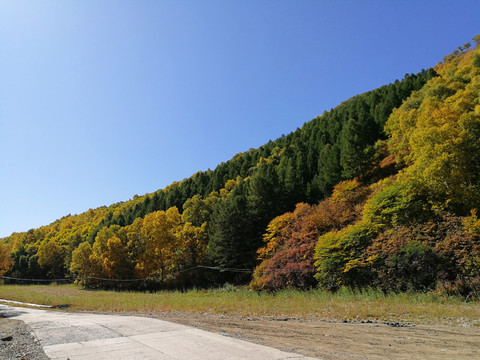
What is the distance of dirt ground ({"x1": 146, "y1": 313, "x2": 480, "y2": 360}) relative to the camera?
6.38 metres

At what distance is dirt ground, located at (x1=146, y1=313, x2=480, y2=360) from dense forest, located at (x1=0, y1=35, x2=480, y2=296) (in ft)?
43.8

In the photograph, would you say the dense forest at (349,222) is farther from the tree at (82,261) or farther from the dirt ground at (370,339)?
the dirt ground at (370,339)

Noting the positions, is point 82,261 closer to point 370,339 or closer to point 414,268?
point 414,268

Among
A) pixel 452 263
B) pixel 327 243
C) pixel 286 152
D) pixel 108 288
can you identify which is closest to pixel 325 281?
pixel 327 243

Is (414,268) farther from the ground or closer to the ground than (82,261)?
closer to the ground

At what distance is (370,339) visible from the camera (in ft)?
26.0

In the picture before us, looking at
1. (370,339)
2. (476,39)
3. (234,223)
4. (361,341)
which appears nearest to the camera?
(361,341)

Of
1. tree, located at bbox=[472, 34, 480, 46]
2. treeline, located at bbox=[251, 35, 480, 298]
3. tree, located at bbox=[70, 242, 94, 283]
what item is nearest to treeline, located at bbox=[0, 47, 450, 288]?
tree, located at bbox=[70, 242, 94, 283]

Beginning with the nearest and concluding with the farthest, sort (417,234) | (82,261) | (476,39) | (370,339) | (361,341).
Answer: (361,341)
(370,339)
(417,234)
(82,261)
(476,39)

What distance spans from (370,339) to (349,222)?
27.9m

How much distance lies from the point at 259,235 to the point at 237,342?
42.1 metres

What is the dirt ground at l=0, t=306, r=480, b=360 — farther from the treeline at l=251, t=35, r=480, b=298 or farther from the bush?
the bush

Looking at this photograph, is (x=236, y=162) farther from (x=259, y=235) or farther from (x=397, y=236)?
(x=397, y=236)

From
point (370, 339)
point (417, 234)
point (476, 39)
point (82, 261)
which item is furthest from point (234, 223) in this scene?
point (476, 39)
